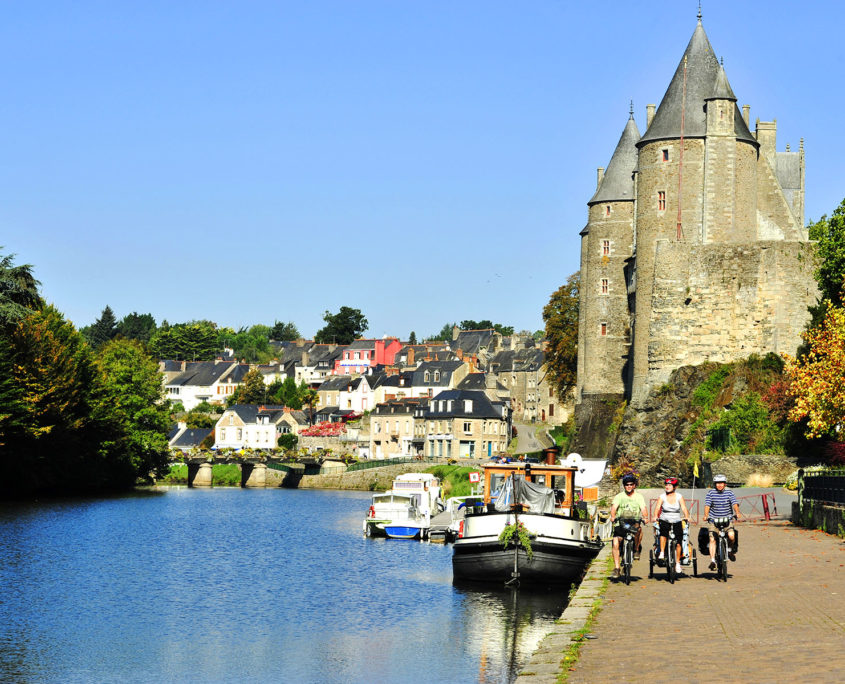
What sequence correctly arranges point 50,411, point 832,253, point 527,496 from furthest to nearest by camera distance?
1. point 50,411
2. point 832,253
3. point 527,496

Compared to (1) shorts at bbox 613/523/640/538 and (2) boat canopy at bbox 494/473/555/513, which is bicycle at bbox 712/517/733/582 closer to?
(1) shorts at bbox 613/523/640/538

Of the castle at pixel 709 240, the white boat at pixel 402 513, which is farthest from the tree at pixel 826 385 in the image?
the white boat at pixel 402 513

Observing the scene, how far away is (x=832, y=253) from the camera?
45.6 m

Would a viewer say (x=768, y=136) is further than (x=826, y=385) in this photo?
Yes

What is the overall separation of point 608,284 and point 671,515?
45130 mm

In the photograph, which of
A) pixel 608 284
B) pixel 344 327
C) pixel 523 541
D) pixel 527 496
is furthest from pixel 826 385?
pixel 344 327

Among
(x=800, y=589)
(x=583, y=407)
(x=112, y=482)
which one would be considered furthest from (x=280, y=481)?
(x=800, y=589)

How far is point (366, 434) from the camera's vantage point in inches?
4434

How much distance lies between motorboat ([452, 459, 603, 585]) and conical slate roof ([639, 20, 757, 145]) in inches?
1125

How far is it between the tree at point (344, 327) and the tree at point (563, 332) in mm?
102130

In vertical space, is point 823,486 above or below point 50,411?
below

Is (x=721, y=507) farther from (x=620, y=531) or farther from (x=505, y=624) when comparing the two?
(x=505, y=624)

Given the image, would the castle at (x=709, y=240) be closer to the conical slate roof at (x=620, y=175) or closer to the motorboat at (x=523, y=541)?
the conical slate roof at (x=620, y=175)

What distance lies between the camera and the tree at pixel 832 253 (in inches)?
1763
